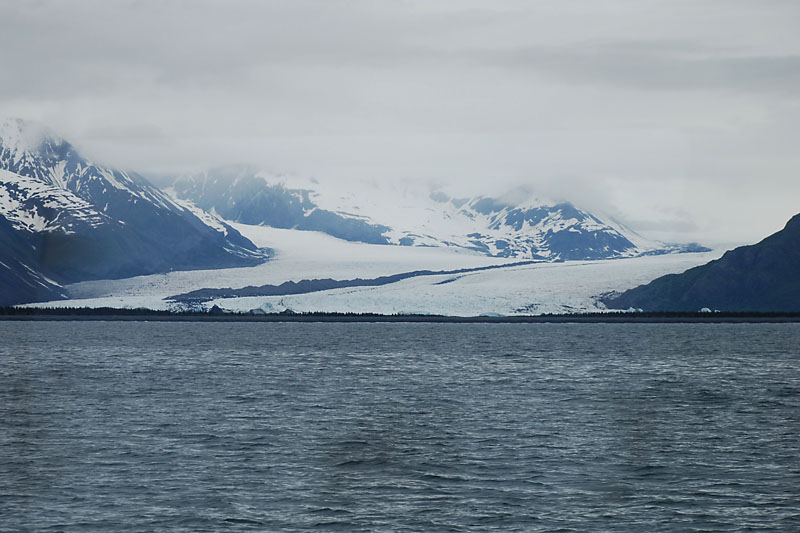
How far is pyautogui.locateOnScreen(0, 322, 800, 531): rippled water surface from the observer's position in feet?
102

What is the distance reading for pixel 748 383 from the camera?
238ft

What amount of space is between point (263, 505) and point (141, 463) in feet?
26.4

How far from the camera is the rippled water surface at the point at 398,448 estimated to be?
102 feet

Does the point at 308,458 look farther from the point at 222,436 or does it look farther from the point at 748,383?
the point at 748,383

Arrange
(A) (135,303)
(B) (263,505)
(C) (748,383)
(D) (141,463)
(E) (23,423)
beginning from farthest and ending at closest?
(A) (135,303)
(C) (748,383)
(E) (23,423)
(D) (141,463)
(B) (263,505)

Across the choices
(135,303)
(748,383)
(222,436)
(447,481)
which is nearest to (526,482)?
(447,481)

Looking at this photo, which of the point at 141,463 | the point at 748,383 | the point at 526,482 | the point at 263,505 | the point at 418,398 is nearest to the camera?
the point at 263,505

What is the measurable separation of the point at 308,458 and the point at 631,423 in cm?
1663

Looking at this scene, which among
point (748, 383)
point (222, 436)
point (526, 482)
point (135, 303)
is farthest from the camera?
point (135, 303)

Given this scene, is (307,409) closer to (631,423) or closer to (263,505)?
(631,423)

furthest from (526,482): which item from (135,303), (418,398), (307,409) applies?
(135,303)

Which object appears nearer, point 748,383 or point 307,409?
point 307,409

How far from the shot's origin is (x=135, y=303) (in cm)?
19050

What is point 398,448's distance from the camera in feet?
140
